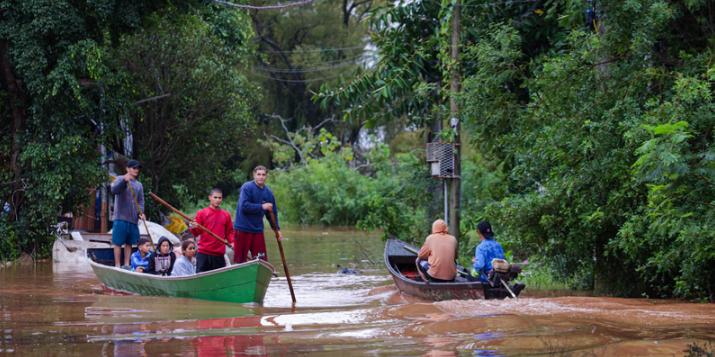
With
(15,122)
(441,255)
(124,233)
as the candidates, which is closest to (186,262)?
(124,233)

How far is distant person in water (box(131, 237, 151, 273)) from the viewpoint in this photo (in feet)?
51.5

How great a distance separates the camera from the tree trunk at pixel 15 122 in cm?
2138

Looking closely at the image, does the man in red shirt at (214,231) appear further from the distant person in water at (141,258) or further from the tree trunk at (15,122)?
the tree trunk at (15,122)

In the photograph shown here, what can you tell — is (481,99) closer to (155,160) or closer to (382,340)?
(382,340)

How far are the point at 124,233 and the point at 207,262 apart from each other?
7.59ft

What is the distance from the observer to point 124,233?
53.0 ft

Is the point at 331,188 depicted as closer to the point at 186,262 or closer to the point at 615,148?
the point at 186,262

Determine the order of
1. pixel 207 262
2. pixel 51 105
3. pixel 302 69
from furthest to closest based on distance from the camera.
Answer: pixel 302 69 < pixel 51 105 < pixel 207 262

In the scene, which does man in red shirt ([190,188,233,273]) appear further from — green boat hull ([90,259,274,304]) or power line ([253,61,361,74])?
power line ([253,61,361,74])

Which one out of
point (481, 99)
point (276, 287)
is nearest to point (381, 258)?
point (276, 287)

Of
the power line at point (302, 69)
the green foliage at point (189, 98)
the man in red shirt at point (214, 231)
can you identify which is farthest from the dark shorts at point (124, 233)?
the power line at point (302, 69)

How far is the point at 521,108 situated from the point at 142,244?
21.7ft

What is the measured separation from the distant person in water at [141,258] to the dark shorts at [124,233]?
0.16m

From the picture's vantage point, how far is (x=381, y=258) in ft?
81.3
